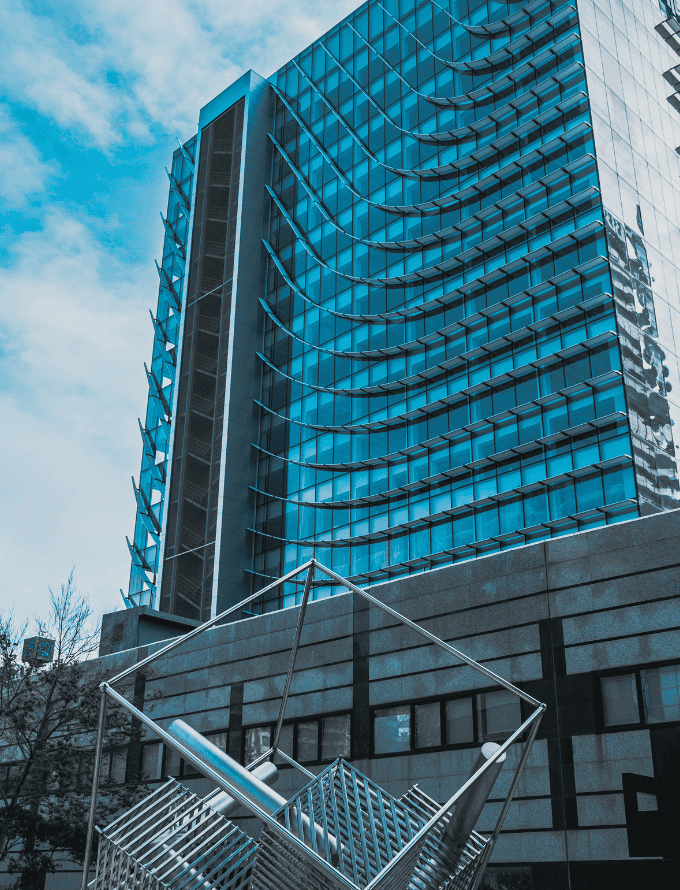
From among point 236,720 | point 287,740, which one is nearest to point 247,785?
point 287,740

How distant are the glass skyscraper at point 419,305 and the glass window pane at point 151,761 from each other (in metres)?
24.0

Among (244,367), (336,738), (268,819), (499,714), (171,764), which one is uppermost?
(244,367)

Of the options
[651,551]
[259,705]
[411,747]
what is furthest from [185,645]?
[651,551]

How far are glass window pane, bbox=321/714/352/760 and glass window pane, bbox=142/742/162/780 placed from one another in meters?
9.76

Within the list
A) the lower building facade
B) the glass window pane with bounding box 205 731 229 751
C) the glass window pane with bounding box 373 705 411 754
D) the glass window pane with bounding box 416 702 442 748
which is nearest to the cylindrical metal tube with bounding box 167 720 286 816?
the lower building facade

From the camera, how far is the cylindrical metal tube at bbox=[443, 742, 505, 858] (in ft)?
36.7

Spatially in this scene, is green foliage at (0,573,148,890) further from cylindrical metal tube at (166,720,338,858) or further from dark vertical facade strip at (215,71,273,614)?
dark vertical facade strip at (215,71,273,614)

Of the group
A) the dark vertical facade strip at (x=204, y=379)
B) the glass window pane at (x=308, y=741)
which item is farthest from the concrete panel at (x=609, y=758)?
the dark vertical facade strip at (x=204, y=379)

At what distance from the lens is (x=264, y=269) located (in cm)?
8181

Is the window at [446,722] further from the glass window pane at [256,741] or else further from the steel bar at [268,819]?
the steel bar at [268,819]

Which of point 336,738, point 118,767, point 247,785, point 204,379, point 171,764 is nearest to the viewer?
point 247,785

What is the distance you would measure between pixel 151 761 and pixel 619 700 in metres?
21.3

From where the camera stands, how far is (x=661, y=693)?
24422 mm

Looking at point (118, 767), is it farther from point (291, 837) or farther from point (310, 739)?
point (291, 837)
